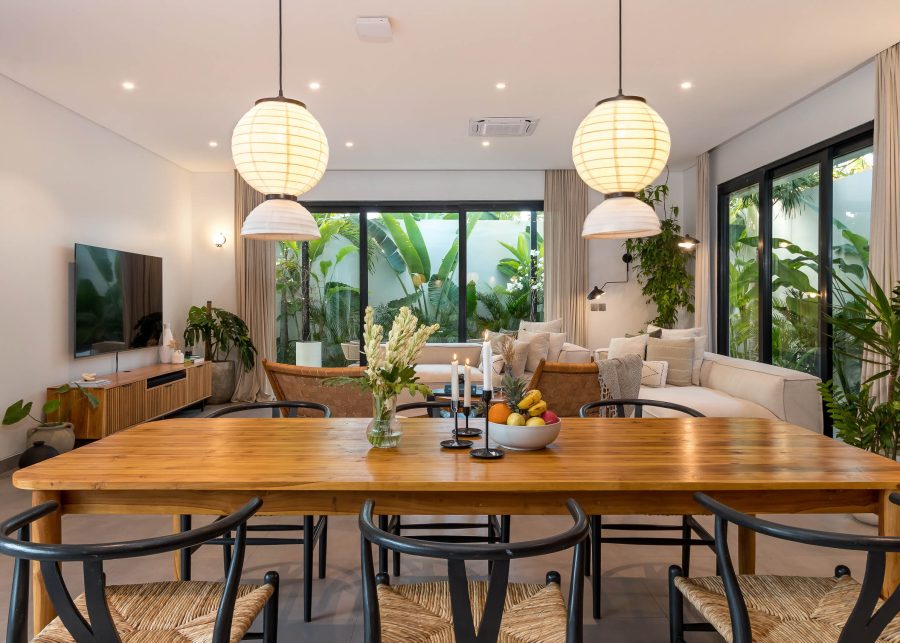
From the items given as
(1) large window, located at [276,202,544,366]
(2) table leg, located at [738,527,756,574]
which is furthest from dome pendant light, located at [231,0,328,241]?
(1) large window, located at [276,202,544,366]

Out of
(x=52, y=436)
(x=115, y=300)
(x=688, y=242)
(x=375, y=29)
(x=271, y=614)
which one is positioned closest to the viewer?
(x=271, y=614)

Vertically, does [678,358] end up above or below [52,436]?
above

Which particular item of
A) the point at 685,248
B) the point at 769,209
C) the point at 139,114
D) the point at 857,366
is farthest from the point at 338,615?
the point at 685,248

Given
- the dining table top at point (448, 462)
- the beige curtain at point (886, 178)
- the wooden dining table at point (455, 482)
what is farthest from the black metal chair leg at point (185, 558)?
the beige curtain at point (886, 178)

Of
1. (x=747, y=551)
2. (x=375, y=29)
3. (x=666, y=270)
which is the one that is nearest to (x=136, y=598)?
(x=747, y=551)

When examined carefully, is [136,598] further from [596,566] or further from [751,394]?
[751,394]

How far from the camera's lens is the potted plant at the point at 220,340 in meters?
7.19

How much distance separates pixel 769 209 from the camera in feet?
19.3

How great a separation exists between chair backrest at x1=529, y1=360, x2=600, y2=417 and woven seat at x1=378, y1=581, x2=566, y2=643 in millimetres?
1927

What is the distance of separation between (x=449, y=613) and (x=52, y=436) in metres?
4.19

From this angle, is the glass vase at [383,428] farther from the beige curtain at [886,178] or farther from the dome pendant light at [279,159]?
the beige curtain at [886,178]

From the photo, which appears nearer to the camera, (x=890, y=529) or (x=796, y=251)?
(x=890, y=529)

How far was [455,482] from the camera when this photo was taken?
158 centimetres

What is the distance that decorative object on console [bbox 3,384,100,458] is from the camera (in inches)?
172
